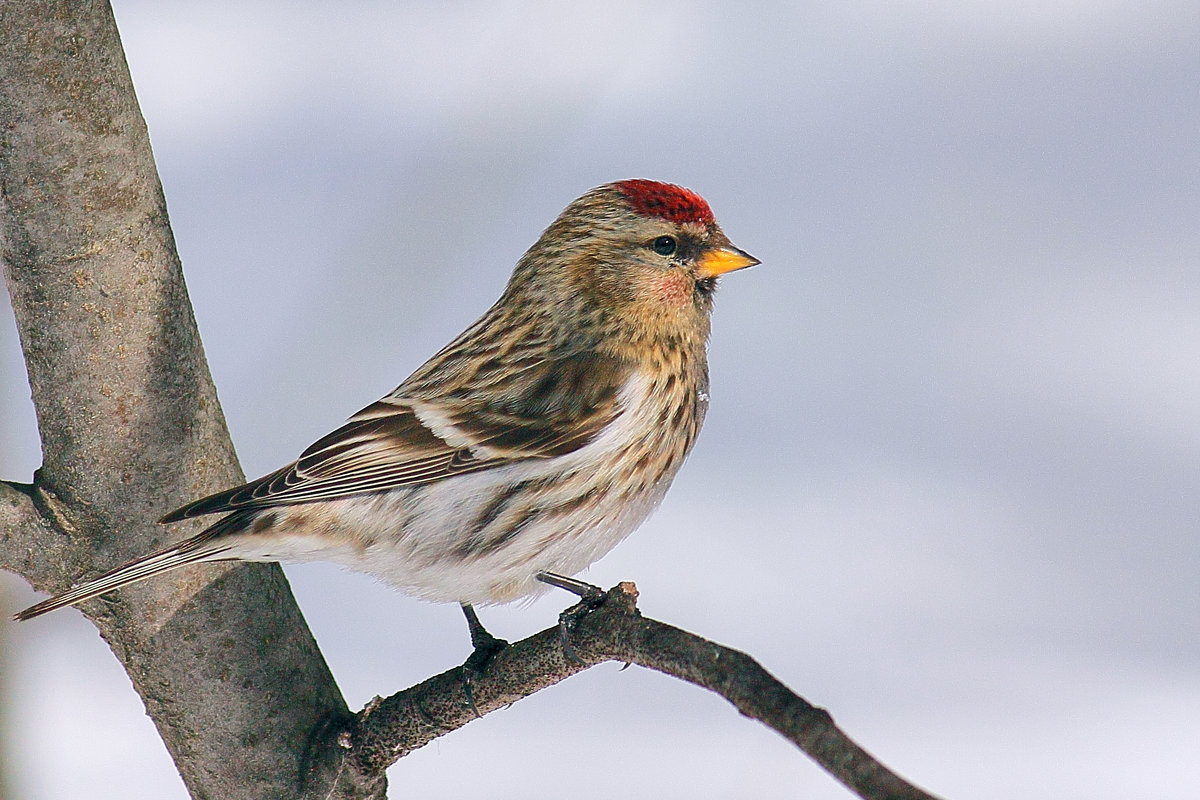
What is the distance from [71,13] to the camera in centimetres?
85

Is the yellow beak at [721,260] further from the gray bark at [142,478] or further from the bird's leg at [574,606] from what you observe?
the gray bark at [142,478]

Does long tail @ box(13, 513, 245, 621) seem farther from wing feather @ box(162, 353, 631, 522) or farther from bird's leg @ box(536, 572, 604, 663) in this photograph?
bird's leg @ box(536, 572, 604, 663)

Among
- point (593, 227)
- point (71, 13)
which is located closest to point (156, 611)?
point (71, 13)

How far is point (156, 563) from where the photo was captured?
0.94m

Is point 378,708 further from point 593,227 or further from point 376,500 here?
point 593,227

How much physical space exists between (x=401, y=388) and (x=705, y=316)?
34cm

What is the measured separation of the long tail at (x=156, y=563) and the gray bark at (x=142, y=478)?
5 cm

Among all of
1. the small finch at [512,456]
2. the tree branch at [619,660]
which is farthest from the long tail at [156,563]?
the tree branch at [619,660]

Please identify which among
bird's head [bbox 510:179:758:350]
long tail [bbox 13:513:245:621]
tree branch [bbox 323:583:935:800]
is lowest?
tree branch [bbox 323:583:935:800]

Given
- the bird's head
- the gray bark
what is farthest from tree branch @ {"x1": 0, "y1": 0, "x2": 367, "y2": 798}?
the bird's head

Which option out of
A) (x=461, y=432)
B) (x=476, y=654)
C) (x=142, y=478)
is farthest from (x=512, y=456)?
(x=142, y=478)

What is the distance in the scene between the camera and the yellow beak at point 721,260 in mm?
1292

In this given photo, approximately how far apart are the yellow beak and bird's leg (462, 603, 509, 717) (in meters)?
0.43

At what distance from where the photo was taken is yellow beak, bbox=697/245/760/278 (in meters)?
1.29
